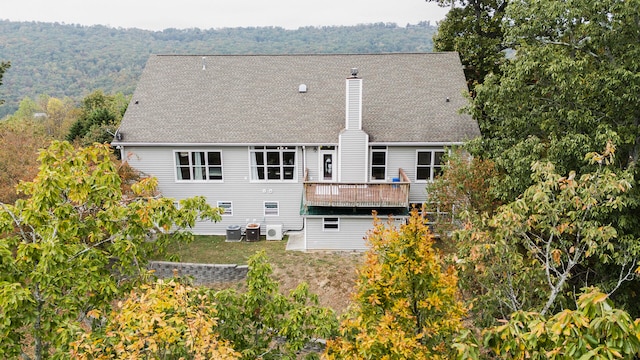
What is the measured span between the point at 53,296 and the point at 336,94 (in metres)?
16.7

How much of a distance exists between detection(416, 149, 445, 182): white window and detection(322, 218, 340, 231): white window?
4453 mm

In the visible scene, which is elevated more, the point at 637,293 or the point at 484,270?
the point at 484,270

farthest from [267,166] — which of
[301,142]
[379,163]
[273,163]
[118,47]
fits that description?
[118,47]

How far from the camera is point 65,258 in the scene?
5668 millimetres

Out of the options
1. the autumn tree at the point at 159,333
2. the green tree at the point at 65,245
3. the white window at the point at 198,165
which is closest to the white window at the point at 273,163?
the white window at the point at 198,165

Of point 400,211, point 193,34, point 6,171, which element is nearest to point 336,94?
point 400,211

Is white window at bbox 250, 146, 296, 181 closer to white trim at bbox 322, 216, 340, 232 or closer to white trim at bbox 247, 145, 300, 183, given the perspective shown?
white trim at bbox 247, 145, 300, 183

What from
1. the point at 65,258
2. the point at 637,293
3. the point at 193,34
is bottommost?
the point at 637,293

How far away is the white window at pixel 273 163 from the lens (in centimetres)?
1903

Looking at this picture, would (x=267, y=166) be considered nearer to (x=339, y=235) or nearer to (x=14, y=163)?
(x=339, y=235)

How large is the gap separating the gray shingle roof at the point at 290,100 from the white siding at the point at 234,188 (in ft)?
2.52

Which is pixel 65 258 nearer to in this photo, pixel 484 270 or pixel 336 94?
pixel 484 270

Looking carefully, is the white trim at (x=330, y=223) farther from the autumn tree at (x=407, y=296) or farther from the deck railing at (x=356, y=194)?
the autumn tree at (x=407, y=296)

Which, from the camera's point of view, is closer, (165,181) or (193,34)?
(165,181)
